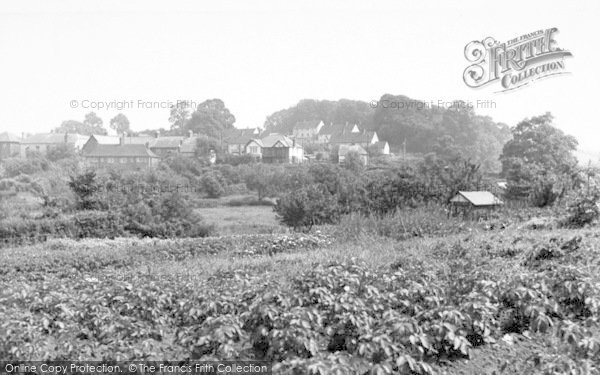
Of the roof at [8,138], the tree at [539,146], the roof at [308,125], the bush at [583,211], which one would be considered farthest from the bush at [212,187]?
the roof at [308,125]

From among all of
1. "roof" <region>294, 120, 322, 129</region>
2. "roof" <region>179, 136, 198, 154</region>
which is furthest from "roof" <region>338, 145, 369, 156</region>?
"roof" <region>294, 120, 322, 129</region>

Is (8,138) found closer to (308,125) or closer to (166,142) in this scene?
(166,142)

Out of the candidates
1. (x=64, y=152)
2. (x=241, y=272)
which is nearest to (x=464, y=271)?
(x=241, y=272)

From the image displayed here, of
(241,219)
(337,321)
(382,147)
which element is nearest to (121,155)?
(382,147)

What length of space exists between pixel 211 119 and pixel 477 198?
5219 centimetres

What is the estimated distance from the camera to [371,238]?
13828 millimetres

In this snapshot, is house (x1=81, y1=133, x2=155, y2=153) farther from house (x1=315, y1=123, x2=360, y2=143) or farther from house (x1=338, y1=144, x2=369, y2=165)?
house (x1=338, y1=144, x2=369, y2=165)

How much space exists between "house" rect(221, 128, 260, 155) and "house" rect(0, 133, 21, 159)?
23.1 metres

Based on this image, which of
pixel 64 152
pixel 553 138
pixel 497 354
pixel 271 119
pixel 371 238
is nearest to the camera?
pixel 497 354

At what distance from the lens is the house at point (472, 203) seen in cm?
1939

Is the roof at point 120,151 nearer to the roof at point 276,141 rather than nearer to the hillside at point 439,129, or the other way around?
the roof at point 276,141

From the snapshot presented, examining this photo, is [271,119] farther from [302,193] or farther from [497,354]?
[497,354]

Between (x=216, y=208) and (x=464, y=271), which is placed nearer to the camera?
(x=464, y=271)

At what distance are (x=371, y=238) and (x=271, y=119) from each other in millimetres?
73083
